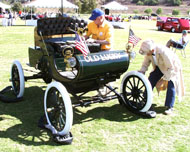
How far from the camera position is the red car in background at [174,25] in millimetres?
21975

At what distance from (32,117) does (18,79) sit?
3.38 feet

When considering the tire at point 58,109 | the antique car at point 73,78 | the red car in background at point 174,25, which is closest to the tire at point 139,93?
the antique car at point 73,78

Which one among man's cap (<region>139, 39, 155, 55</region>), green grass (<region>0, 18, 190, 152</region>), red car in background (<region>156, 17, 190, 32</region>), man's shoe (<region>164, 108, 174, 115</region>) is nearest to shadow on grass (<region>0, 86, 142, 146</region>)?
green grass (<region>0, 18, 190, 152</region>)

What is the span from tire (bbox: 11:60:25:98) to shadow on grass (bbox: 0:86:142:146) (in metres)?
0.22

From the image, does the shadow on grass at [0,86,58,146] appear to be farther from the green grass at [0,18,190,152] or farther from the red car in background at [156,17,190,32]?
the red car in background at [156,17,190,32]

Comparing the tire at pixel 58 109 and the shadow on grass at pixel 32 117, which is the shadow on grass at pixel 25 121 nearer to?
the shadow on grass at pixel 32 117

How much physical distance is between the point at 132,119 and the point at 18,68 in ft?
7.60

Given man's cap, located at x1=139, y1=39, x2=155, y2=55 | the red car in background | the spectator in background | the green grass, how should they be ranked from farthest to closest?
1. the red car in background
2. the spectator in background
3. man's cap, located at x1=139, y1=39, x2=155, y2=55
4. the green grass

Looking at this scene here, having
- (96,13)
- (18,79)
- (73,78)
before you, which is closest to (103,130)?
(73,78)

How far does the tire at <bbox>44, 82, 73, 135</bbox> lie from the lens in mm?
3252

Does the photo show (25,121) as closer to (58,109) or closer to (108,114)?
(58,109)

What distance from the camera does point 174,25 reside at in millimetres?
22484

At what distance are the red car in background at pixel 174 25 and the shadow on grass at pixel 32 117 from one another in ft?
63.2

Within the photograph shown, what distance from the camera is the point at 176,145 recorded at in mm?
3307
